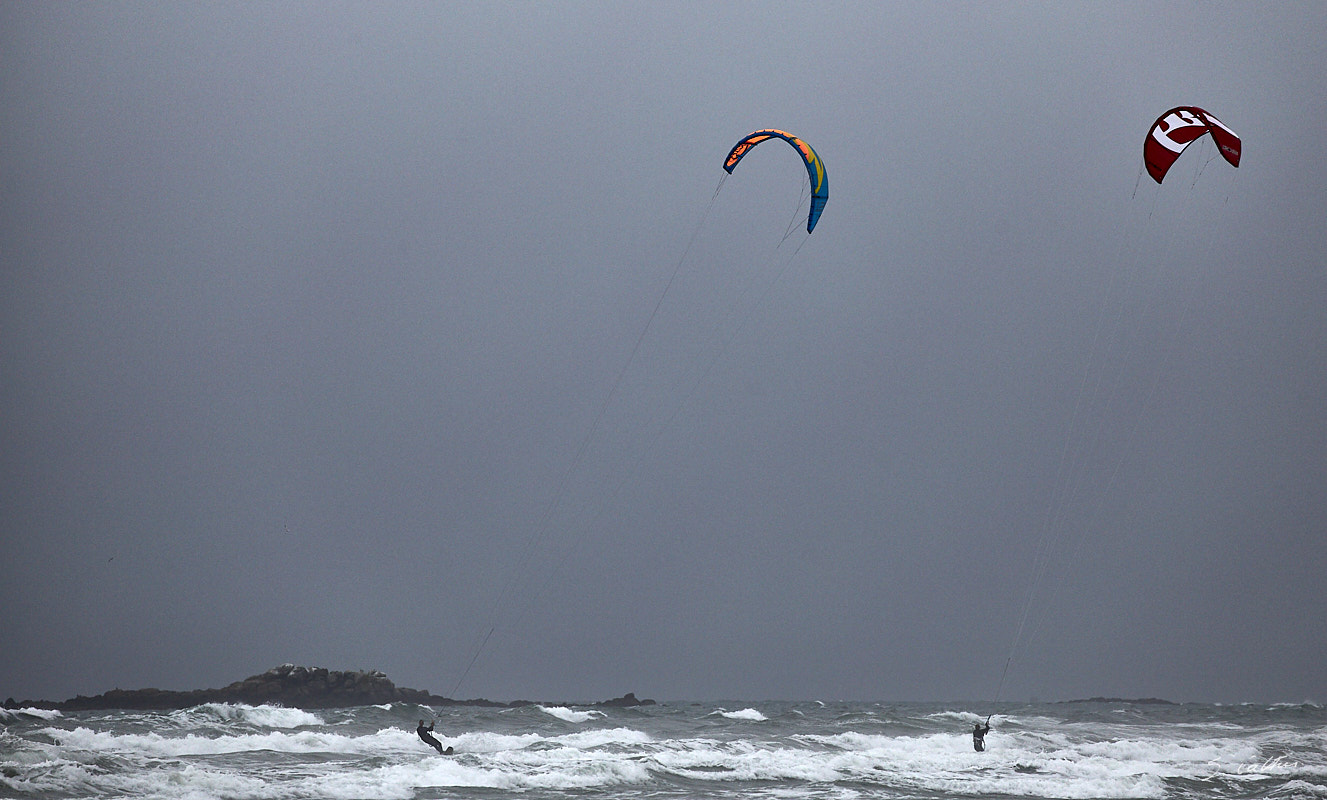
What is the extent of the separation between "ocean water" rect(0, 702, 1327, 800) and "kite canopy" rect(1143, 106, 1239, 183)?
9.52 metres

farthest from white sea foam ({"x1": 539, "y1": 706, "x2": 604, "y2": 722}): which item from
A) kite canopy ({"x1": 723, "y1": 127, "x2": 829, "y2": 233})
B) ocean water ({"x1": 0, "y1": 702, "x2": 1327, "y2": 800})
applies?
kite canopy ({"x1": 723, "y1": 127, "x2": 829, "y2": 233})

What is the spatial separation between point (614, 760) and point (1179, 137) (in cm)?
1331

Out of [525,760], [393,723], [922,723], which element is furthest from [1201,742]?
[393,723]

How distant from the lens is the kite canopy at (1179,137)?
50.3ft

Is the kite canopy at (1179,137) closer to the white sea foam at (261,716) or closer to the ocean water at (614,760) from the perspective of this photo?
the ocean water at (614,760)

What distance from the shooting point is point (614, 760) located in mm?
16797

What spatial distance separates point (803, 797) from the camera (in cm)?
1449

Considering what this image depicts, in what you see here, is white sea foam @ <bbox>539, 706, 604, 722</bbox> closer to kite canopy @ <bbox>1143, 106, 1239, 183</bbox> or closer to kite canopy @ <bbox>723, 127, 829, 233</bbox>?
kite canopy @ <bbox>723, 127, 829, 233</bbox>

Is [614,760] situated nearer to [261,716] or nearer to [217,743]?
[217,743]

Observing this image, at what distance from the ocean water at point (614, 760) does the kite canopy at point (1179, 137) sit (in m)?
9.52

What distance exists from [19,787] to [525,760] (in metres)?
7.27

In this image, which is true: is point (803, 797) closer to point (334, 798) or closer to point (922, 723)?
point (334, 798)

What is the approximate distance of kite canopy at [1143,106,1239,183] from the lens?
50.3 ft

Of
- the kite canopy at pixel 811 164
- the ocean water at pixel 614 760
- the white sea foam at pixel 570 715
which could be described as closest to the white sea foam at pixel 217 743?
the ocean water at pixel 614 760
